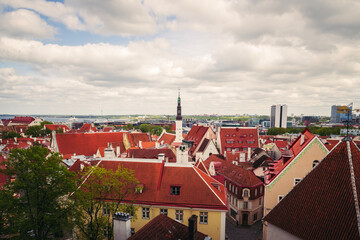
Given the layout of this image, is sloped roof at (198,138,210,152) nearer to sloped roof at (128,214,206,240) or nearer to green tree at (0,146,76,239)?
sloped roof at (128,214,206,240)

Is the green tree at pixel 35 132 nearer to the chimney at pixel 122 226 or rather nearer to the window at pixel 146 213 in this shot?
the window at pixel 146 213

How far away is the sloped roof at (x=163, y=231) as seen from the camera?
1443cm

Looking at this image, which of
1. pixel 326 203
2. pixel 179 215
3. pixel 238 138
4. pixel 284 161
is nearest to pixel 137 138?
pixel 238 138

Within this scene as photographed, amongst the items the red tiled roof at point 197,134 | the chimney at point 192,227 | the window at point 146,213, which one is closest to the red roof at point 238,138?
the red tiled roof at point 197,134

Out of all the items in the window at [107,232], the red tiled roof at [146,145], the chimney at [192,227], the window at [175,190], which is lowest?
the window at [107,232]

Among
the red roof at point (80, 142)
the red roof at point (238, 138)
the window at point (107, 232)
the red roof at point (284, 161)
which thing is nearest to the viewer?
the window at point (107, 232)

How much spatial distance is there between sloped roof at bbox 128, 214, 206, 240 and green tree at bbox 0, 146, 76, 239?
7.31 m

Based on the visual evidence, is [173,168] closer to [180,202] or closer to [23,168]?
[180,202]

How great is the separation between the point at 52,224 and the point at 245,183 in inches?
1140

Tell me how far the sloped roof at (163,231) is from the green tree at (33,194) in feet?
24.0

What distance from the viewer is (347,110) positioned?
43.7ft

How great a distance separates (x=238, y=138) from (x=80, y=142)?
48.3 meters

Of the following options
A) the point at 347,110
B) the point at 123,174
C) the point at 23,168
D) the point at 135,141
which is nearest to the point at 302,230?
the point at 347,110

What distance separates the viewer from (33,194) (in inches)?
667
